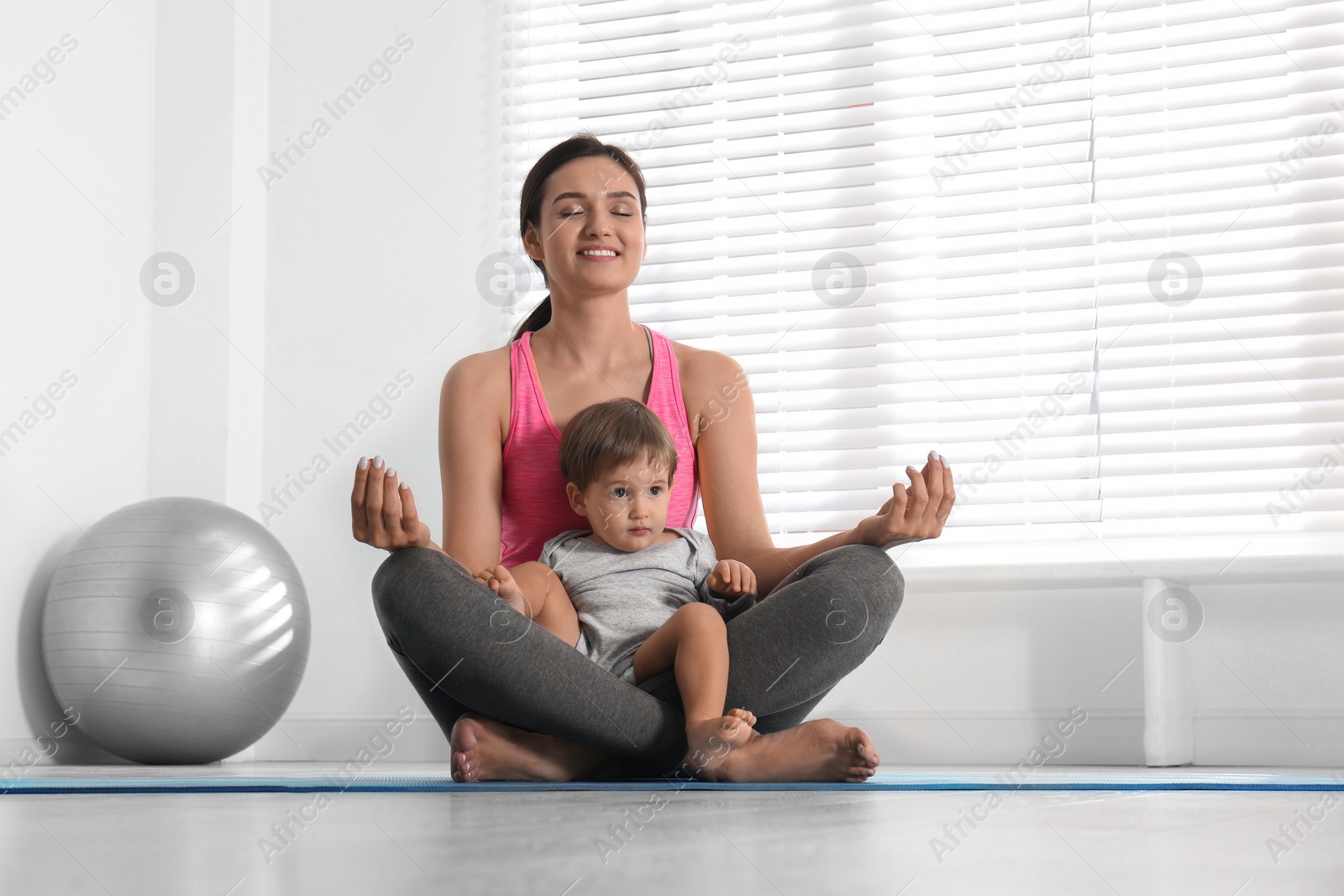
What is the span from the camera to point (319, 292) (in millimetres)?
2527

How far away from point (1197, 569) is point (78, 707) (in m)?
1.87

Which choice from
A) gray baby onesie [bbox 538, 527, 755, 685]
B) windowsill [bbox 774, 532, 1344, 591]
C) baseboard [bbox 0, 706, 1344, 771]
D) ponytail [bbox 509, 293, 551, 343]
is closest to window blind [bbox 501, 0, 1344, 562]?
windowsill [bbox 774, 532, 1344, 591]

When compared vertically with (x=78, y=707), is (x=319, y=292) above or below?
above

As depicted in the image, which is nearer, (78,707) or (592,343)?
(592,343)

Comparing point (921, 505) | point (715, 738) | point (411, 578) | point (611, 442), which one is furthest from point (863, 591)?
point (411, 578)

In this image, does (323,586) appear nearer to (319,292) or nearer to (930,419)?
(319,292)

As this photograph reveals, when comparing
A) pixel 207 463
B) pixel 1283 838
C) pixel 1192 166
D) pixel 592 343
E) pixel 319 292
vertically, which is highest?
pixel 1192 166

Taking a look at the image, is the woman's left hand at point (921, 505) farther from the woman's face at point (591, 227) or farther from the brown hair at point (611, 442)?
the woman's face at point (591, 227)

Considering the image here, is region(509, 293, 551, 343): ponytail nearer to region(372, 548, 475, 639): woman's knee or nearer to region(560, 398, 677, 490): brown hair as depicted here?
region(560, 398, 677, 490): brown hair

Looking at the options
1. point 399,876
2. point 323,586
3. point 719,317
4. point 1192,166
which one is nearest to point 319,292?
point 323,586

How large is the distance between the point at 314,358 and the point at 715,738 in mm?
1663

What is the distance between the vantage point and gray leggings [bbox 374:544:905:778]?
3.91ft

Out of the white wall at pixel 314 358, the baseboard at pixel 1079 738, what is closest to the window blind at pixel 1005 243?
the white wall at pixel 314 358

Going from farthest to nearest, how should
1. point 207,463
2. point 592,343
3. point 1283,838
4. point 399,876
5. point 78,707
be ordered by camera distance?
1. point 207,463
2. point 78,707
3. point 592,343
4. point 1283,838
5. point 399,876
